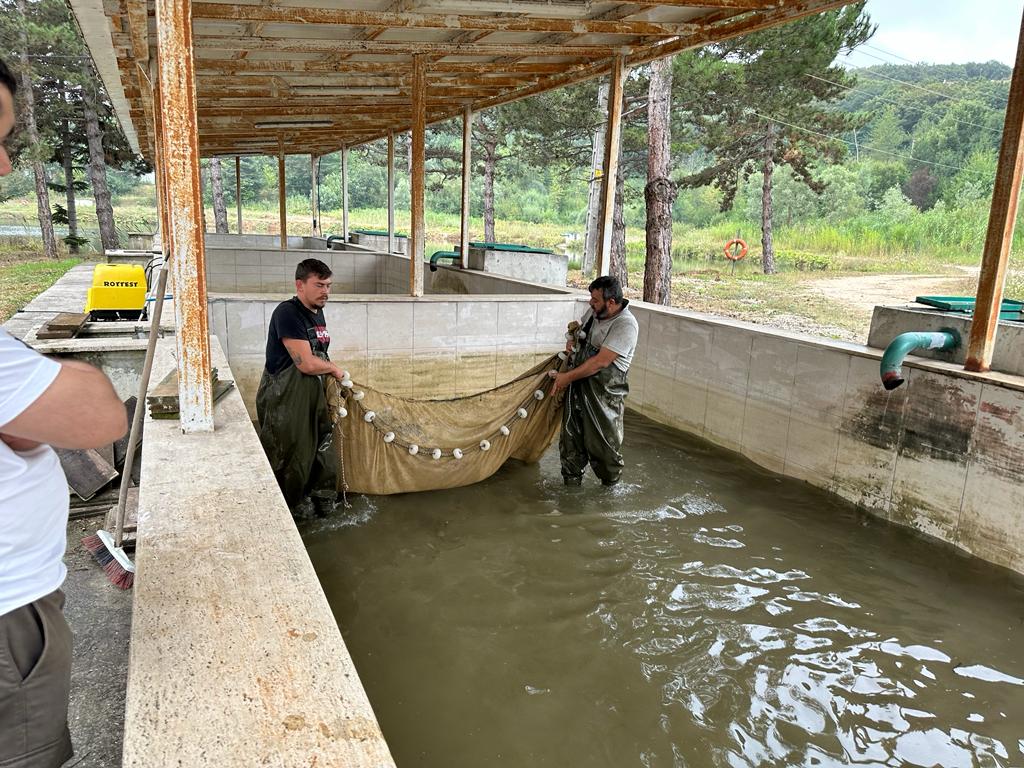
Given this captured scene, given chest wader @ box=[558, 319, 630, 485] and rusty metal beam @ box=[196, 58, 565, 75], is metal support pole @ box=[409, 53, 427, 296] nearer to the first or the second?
rusty metal beam @ box=[196, 58, 565, 75]

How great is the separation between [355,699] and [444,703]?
153 centimetres

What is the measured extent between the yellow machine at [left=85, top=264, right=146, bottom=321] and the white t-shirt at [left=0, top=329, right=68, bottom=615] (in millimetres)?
4996

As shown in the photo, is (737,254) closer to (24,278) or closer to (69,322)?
(24,278)

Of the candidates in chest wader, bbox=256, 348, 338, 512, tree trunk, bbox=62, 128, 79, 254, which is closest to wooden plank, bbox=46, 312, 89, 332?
chest wader, bbox=256, 348, 338, 512

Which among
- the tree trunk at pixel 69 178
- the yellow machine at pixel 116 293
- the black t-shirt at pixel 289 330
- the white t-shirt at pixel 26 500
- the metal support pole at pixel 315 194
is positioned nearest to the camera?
the white t-shirt at pixel 26 500

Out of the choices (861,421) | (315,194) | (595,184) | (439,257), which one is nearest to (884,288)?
(595,184)

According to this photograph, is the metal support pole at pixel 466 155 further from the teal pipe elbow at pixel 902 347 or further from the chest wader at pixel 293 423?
the teal pipe elbow at pixel 902 347

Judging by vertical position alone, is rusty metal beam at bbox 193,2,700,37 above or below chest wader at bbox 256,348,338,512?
above

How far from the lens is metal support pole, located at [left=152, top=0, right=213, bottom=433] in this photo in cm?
287

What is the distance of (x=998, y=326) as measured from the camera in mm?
4395

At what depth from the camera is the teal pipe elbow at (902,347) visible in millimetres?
4461

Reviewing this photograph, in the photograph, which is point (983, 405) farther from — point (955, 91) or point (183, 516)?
point (955, 91)

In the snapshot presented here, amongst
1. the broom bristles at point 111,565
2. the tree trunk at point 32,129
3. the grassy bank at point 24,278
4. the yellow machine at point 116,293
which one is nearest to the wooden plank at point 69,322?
the yellow machine at point 116,293

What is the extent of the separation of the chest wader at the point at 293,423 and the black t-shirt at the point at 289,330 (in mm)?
39
